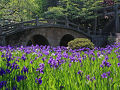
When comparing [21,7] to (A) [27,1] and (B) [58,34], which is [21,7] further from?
(B) [58,34]

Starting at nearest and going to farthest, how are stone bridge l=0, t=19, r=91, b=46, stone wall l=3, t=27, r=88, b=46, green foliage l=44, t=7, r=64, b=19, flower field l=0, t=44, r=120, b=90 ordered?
flower field l=0, t=44, r=120, b=90
stone bridge l=0, t=19, r=91, b=46
stone wall l=3, t=27, r=88, b=46
green foliage l=44, t=7, r=64, b=19

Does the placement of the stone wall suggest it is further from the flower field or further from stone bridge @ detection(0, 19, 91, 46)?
the flower field

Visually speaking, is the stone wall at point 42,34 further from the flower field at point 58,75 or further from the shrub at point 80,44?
the flower field at point 58,75

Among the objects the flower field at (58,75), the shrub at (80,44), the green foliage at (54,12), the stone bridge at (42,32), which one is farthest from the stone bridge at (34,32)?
the flower field at (58,75)

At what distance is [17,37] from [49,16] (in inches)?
239

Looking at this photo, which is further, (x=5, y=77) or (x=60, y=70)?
(x=60, y=70)

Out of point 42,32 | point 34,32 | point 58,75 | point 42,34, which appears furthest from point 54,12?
point 58,75

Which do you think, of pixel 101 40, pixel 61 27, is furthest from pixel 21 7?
pixel 101 40

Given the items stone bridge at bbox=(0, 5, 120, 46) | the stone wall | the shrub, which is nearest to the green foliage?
stone bridge at bbox=(0, 5, 120, 46)

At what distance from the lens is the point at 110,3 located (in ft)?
77.2

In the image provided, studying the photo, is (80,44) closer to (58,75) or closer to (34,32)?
(34,32)

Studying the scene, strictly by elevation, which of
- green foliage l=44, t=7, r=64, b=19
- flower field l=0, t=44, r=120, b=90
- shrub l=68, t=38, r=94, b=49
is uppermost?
green foliage l=44, t=7, r=64, b=19

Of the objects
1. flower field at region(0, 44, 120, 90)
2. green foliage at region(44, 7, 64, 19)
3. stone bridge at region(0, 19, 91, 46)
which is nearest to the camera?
flower field at region(0, 44, 120, 90)

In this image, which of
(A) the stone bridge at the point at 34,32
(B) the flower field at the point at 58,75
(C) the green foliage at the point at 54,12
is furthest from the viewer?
(C) the green foliage at the point at 54,12
